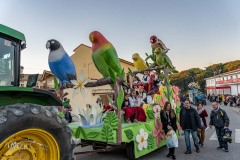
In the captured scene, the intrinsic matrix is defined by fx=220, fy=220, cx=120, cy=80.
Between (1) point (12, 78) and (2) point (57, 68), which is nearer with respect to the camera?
(1) point (12, 78)

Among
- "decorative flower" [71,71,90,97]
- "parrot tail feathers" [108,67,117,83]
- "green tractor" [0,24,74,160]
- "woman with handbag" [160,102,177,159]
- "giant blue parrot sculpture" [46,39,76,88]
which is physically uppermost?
"giant blue parrot sculpture" [46,39,76,88]

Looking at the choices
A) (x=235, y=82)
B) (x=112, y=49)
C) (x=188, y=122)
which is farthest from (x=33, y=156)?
(x=235, y=82)

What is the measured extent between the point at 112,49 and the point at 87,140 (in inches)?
93.8

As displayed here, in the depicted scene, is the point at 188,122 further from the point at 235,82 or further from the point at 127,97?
the point at 235,82

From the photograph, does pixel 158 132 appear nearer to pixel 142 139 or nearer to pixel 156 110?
pixel 156 110

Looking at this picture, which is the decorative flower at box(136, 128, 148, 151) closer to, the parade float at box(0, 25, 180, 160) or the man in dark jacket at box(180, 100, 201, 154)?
the parade float at box(0, 25, 180, 160)

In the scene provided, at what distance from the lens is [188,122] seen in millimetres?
6531

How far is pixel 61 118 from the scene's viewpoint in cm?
260

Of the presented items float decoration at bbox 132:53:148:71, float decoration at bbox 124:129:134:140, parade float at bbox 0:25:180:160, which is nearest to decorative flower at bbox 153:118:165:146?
parade float at bbox 0:25:180:160

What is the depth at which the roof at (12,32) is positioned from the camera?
8.54ft

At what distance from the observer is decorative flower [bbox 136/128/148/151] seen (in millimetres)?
5566

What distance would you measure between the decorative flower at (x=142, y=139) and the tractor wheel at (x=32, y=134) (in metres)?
3.22

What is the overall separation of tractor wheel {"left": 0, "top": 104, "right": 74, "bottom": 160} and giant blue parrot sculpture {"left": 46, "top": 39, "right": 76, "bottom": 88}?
7.30 feet

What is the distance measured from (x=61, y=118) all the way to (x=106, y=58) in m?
2.46
